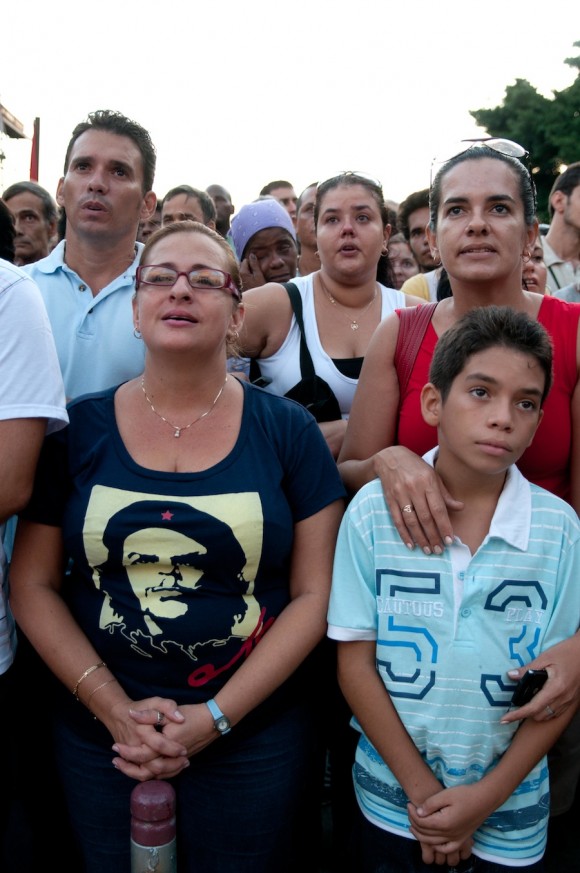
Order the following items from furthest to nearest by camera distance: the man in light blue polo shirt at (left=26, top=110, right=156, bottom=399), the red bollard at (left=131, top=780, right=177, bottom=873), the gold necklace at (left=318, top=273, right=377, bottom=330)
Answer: the gold necklace at (left=318, top=273, right=377, bottom=330) < the man in light blue polo shirt at (left=26, top=110, right=156, bottom=399) < the red bollard at (left=131, top=780, right=177, bottom=873)

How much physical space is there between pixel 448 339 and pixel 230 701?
105 cm

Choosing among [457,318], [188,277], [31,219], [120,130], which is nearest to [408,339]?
[457,318]

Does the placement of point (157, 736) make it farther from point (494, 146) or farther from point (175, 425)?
point (494, 146)

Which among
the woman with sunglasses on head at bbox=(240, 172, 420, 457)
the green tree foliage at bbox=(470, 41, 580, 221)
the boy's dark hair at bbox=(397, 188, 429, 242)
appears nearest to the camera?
the woman with sunglasses on head at bbox=(240, 172, 420, 457)

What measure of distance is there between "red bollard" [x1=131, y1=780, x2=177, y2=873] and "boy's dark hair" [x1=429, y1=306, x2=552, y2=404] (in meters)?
1.15

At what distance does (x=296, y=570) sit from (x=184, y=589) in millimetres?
312

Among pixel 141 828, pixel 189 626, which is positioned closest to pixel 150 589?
pixel 189 626

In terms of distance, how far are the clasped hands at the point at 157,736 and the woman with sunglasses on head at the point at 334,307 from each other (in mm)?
1020

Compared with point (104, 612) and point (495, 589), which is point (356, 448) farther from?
point (104, 612)

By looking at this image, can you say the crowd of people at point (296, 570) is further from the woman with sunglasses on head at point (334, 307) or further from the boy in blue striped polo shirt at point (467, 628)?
the woman with sunglasses on head at point (334, 307)

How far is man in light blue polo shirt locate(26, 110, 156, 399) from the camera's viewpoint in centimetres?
247

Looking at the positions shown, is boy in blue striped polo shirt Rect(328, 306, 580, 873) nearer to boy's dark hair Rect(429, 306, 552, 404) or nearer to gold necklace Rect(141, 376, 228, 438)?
boy's dark hair Rect(429, 306, 552, 404)

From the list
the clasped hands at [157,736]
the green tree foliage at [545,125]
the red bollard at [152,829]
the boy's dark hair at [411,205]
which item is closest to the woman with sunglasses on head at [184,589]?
the clasped hands at [157,736]

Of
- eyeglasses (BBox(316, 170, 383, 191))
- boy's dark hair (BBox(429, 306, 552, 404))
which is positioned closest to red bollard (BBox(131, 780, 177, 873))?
boy's dark hair (BBox(429, 306, 552, 404))
